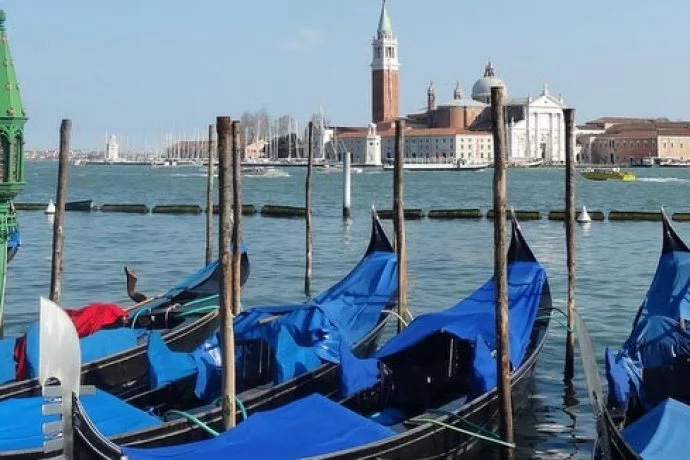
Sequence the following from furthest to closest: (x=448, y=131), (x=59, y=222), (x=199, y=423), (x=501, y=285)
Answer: (x=448, y=131) < (x=59, y=222) < (x=501, y=285) < (x=199, y=423)

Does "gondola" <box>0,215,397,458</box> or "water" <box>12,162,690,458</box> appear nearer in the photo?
"gondola" <box>0,215,397,458</box>

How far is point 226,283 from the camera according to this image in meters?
4.61

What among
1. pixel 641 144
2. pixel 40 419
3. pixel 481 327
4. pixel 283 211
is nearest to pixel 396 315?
pixel 481 327

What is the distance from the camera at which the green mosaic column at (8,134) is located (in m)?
5.98

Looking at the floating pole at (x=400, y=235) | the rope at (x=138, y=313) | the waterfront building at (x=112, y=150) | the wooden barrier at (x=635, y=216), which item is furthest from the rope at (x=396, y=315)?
the waterfront building at (x=112, y=150)

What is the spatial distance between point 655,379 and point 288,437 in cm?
217

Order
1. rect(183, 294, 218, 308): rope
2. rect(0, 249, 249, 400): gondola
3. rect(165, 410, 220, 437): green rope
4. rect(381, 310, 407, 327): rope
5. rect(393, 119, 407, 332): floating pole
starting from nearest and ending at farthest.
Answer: rect(165, 410, 220, 437): green rope < rect(0, 249, 249, 400): gondola < rect(381, 310, 407, 327): rope < rect(393, 119, 407, 332): floating pole < rect(183, 294, 218, 308): rope

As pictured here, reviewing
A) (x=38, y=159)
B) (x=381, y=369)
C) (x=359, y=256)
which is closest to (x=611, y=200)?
(x=359, y=256)

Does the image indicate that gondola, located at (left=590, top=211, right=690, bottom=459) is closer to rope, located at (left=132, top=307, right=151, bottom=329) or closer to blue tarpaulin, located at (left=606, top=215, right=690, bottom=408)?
blue tarpaulin, located at (left=606, top=215, right=690, bottom=408)

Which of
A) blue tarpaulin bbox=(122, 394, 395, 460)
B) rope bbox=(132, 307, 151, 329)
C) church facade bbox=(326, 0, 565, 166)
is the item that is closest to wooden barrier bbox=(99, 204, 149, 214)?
rope bbox=(132, 307, 151, 329)

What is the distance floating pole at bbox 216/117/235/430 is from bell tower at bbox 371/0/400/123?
60.8 meters

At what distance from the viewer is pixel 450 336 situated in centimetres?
512

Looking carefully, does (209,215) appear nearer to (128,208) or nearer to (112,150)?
(128,208)

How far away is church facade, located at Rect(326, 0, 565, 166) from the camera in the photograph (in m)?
62.7
